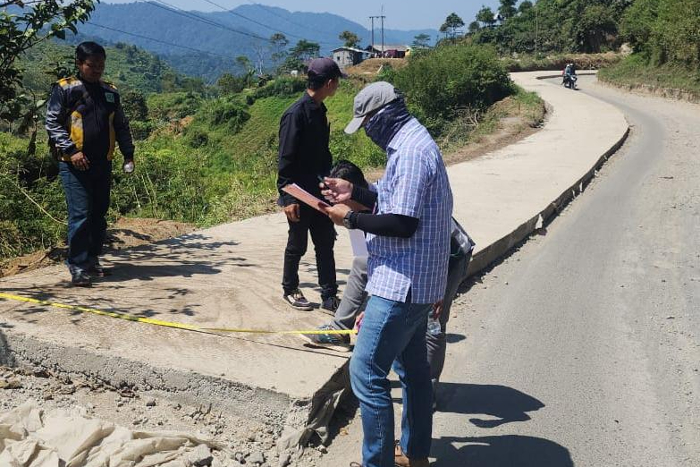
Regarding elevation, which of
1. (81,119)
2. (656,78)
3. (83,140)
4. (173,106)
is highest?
(656,78)

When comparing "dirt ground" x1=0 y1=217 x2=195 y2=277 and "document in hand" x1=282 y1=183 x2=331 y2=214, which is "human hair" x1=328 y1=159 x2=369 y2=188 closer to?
"document in hand" x1=282 y1=183 x2=331 y2=214

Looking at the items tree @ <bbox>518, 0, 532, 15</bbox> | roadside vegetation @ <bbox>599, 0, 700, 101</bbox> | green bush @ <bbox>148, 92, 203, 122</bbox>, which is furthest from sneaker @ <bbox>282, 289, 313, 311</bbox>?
tree @ <bbox>518, 0, 532, 15</bbox>

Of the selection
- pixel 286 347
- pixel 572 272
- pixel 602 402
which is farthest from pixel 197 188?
pixel 602 402

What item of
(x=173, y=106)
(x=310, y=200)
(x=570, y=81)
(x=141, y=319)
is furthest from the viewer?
(x=173, y=106)

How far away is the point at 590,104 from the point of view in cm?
2708

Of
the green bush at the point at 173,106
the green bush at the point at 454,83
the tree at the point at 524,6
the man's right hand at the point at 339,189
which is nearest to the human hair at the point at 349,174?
the man's right hand at the point at 339,189

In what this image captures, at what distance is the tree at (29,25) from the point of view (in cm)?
540

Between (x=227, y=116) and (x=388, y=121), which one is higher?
(x=388, y=121)

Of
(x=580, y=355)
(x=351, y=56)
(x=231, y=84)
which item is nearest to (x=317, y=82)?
(x=580, y=355)

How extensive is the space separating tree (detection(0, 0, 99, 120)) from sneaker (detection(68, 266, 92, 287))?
5.96ft

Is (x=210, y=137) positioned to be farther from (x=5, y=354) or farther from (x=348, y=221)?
(x=348, y=221)

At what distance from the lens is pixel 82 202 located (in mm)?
4832

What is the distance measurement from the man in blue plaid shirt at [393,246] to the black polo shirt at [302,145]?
4.87 ft

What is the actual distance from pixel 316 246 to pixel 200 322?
975 mm
